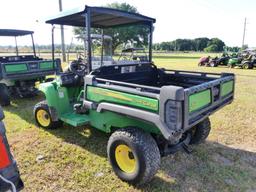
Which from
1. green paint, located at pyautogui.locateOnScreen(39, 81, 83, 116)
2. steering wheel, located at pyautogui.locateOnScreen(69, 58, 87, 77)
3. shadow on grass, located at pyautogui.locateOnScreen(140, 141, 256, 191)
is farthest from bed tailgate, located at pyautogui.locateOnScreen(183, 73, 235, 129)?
green paint, located at pyautogui.locateOnScreen(39, 81, 83, 116)

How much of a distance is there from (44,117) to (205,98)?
3.06m

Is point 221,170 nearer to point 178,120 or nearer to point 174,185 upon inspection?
point 174,185

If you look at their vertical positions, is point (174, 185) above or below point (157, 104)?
below

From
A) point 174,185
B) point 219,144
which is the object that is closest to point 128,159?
point 174,185

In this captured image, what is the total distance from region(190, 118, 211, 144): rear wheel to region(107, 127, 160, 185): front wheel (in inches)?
52.0

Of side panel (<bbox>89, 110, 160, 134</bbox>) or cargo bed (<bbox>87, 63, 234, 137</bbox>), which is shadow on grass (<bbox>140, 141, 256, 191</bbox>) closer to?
side panel (<bbox>89, 110, 160, 134</bbox>)

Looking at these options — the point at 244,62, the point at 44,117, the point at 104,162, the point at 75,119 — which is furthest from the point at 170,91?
the point at 244,62

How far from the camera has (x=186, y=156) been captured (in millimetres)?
3617

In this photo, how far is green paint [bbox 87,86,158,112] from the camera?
2.57 metres

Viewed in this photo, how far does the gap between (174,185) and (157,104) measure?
3.71ft

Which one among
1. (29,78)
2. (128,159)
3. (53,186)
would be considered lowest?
(53,186)

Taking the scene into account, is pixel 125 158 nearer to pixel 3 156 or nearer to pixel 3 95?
pixel 3 156

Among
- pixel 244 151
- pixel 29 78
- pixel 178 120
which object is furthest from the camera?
pixel 29 78

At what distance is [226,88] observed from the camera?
Answer: 342 cm
